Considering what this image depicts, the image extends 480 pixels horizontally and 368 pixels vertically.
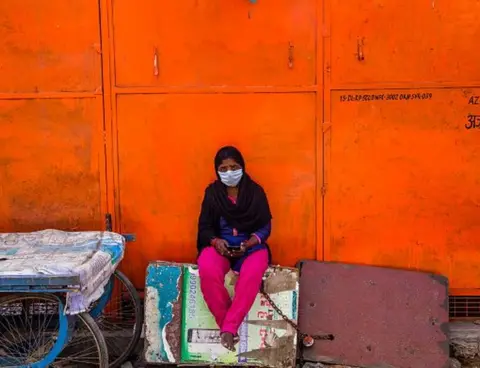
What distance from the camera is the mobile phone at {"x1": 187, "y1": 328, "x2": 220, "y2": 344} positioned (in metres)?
3.57

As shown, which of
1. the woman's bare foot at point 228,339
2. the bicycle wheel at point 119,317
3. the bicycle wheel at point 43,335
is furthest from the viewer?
the bicycle wheel at point 119,317

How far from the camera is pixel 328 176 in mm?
3928

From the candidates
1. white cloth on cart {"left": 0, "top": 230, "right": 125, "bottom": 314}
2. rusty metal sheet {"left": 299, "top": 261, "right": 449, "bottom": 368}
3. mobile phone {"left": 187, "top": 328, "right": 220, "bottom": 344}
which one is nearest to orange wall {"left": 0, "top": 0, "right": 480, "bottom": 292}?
rusty metal sheet {"left": 299, "top": 261, "right": 449, "bottom": 368}

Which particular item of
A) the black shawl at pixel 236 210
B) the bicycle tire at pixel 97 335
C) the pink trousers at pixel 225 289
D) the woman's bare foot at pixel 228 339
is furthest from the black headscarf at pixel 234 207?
the bicycle tire at pixel 97 335

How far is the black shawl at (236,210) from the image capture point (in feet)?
11.6

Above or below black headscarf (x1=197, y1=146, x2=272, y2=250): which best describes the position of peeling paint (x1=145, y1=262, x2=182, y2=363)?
below

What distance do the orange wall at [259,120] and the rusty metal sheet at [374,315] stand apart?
0.16 metres

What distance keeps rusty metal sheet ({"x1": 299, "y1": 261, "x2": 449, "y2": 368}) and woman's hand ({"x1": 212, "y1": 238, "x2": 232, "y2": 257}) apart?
0.68 m

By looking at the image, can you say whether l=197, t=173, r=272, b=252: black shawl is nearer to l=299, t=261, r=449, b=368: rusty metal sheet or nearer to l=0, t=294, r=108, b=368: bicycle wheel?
l=299, t=261, r=449, b=368: rusty metal sheet

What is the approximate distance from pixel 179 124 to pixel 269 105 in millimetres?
660

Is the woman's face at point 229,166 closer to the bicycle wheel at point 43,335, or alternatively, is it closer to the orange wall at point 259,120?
the orange wall at point 259,120

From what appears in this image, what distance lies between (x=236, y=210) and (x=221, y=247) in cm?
26

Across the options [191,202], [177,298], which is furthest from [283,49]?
[177,298]

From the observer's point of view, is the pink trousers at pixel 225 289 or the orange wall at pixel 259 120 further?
the orange wall at pixel 259 120
